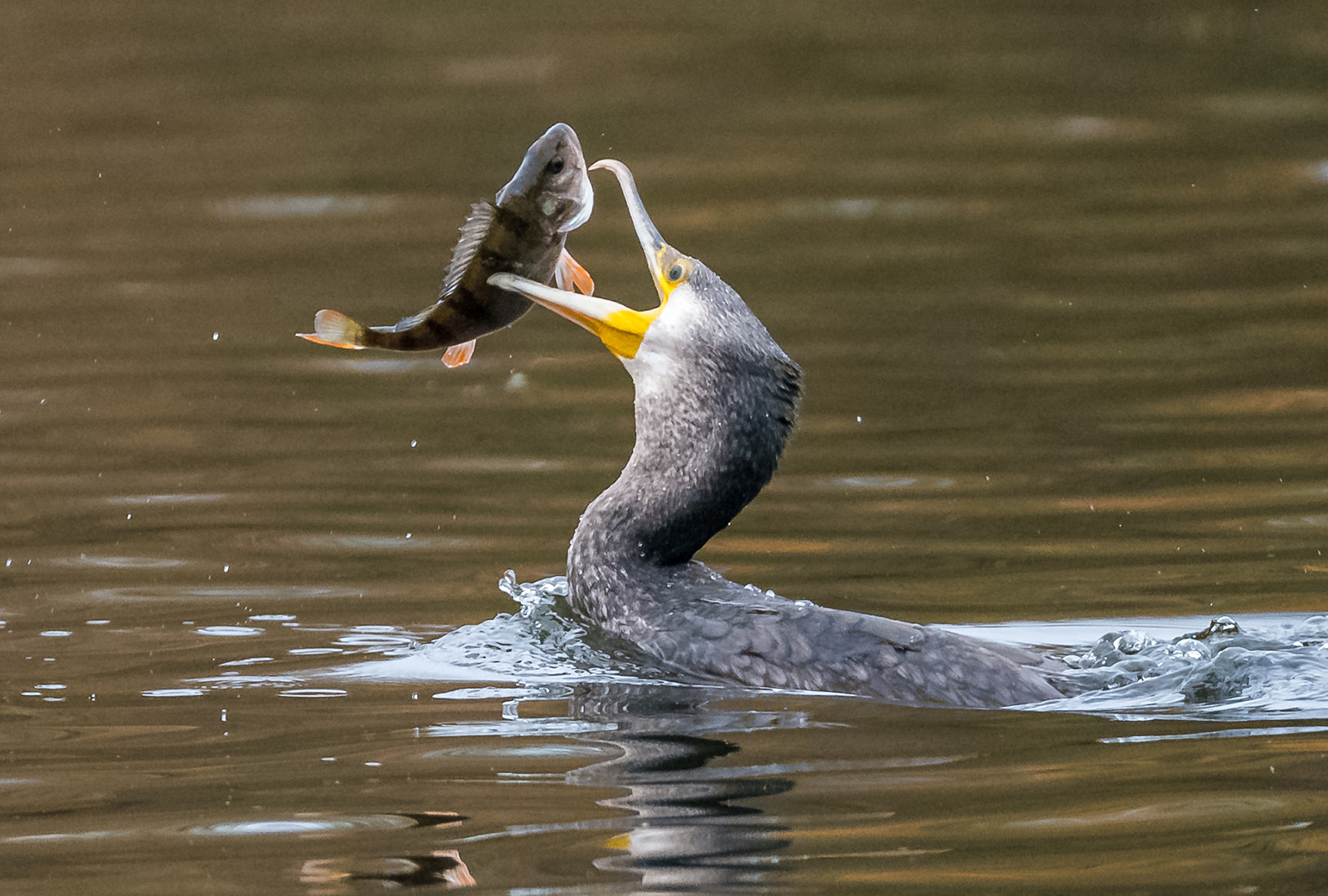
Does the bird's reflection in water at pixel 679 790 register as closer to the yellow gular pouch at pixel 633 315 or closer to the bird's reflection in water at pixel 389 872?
the bird's reflection in water at pixel 389 872

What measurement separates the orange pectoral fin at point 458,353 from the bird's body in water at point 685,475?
0.32 meters

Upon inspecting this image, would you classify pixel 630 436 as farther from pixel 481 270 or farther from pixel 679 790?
pixel 679 790

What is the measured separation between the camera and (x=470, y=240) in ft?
19.2

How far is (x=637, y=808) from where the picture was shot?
14.2 ft

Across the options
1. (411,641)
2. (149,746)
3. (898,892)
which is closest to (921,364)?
(411,641)

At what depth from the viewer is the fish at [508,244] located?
5750mm

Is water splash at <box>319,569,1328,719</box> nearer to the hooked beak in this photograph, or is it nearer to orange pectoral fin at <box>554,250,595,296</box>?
the hooked beak

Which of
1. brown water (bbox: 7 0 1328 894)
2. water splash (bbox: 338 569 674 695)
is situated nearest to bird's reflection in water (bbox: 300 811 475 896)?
brown water (bbox: 7 0 1328 894)

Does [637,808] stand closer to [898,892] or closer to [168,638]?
[898,892]

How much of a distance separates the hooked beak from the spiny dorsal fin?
10 cm

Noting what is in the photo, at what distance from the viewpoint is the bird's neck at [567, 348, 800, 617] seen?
5.92 meters

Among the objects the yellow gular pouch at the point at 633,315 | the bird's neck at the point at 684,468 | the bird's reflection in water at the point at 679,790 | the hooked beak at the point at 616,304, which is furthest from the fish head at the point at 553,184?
the bird's reflection in water at the point at 679,790

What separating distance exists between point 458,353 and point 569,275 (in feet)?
1.33

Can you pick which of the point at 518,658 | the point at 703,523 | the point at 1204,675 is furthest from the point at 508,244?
the point at 1204,675
